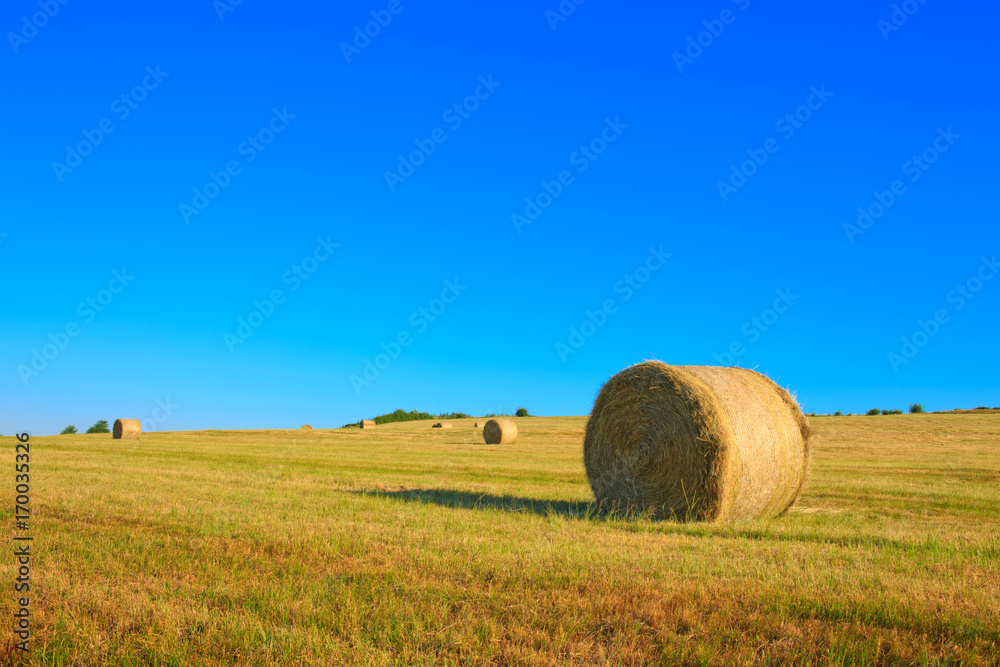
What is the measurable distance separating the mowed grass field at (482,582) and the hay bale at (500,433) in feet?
65.2

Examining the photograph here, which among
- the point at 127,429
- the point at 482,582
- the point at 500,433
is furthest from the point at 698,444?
the point at 127,429

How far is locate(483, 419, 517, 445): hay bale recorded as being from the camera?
31.1 m

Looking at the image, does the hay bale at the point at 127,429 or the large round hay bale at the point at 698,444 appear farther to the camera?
the hay bale at the point at 127,429

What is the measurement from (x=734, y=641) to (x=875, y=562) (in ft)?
9.61

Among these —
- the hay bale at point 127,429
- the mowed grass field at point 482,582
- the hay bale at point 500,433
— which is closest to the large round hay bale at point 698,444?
the mowed grass field at point 482,582

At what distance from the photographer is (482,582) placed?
17.9 feet

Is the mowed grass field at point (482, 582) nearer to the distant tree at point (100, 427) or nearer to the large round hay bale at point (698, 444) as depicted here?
the large round hay bale at point (698, 444)

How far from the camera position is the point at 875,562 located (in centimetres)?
648

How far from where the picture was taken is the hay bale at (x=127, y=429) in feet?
112

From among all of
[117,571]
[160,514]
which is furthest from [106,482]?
[117,571]

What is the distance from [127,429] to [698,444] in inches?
1249

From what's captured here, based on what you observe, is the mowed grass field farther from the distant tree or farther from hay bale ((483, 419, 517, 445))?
the distant tree

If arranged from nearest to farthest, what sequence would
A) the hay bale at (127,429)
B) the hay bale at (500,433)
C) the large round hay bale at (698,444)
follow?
the large round hay bale at (698,444) → the hay bale at (500,433) → the hay bale at (127,429)

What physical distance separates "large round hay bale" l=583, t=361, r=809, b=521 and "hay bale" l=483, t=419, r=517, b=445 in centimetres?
1969
